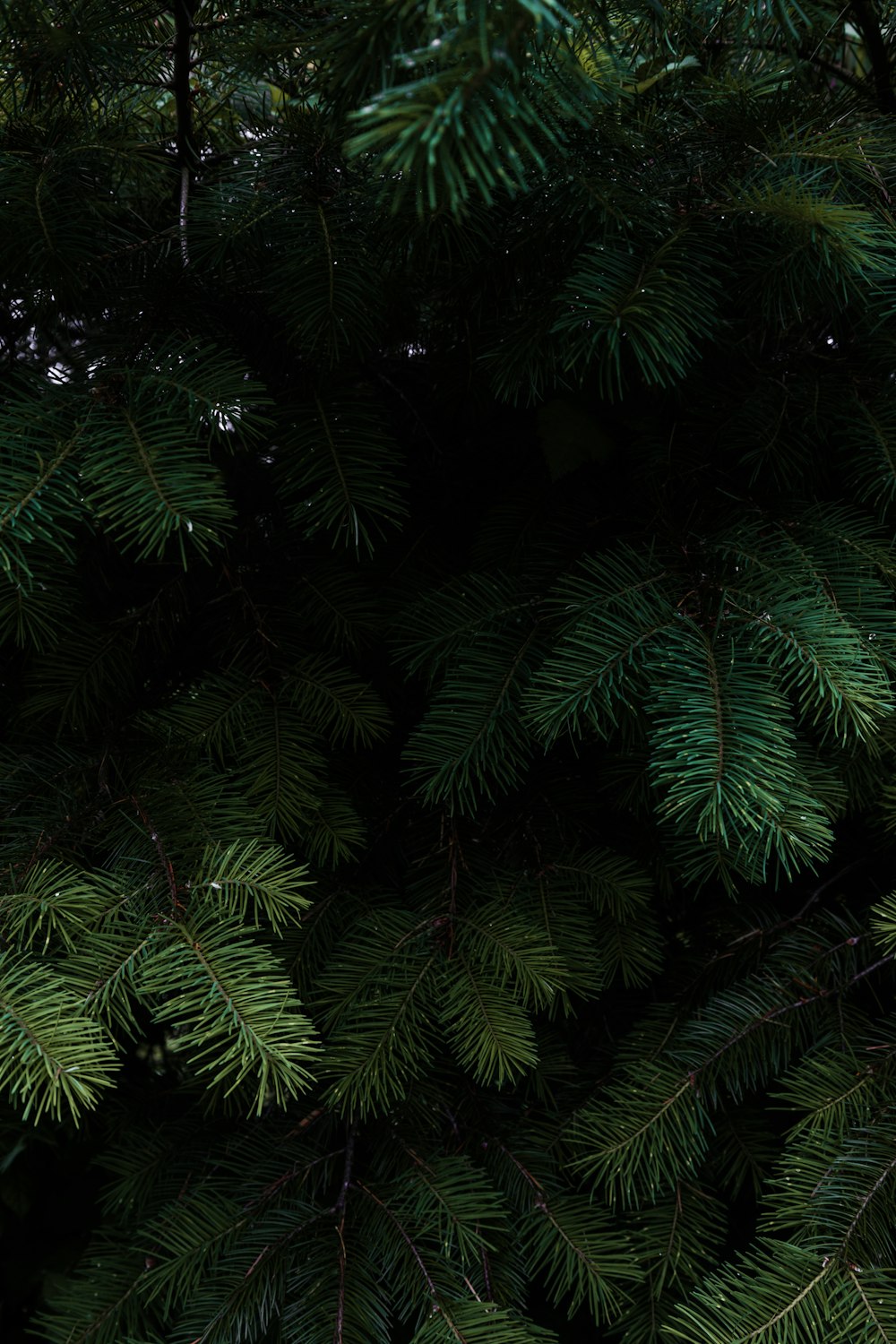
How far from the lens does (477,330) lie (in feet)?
2.02

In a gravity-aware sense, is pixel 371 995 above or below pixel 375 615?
below

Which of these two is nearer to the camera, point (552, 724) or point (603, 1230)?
point (552, 724)

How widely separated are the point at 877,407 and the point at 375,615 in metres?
0.37

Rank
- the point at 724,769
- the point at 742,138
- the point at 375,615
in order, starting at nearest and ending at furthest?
1. the point at 724,769
2. the point at 742,138
3. the point at 375,615

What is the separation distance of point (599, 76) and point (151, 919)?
62cm

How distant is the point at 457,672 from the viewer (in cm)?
61

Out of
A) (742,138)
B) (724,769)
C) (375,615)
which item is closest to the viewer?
(724,769)

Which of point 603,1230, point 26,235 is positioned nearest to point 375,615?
point 26,235

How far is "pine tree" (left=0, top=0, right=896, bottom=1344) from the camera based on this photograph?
503 mm

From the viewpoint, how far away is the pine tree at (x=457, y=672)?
1.65 ft

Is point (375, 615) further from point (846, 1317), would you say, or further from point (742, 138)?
point (846, 1317)

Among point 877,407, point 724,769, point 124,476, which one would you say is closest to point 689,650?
point 724,769

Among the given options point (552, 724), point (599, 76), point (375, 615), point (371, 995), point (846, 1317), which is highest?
point (599, 76)

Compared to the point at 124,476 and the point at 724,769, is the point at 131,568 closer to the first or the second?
the point at 124,476
